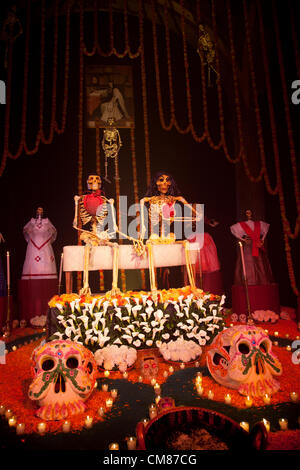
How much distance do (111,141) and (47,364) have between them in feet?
17.0

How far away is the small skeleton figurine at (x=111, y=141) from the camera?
6.48 meters

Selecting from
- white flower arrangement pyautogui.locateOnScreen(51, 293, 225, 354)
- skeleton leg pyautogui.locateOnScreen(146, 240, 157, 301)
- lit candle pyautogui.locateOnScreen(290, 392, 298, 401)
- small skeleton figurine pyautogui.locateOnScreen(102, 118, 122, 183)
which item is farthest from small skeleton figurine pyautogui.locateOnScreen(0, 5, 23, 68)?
lit candle pyautogui.locateOnScreen(290, 392, 298, 401)

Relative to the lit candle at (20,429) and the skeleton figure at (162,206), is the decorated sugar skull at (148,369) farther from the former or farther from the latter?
the skeleton figure at (162,206)

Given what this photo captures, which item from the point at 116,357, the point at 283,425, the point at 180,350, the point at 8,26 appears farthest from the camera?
the point at 8,26

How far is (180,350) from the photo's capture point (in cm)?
322

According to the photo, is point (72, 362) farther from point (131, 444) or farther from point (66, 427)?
point (131, 444)

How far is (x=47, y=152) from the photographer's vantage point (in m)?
6.33

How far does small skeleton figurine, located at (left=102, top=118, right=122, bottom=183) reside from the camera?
648 centimetres

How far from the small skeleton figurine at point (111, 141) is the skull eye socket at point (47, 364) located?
4.79 m

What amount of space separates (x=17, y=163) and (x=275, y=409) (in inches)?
239

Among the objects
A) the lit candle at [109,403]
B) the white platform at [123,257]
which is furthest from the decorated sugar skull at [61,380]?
the white platform at [123,257]

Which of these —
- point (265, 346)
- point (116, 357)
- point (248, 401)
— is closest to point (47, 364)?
point (116, 357)

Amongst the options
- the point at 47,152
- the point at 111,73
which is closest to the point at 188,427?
the point at 47,152

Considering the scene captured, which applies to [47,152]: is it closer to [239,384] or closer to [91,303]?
[91,303]
